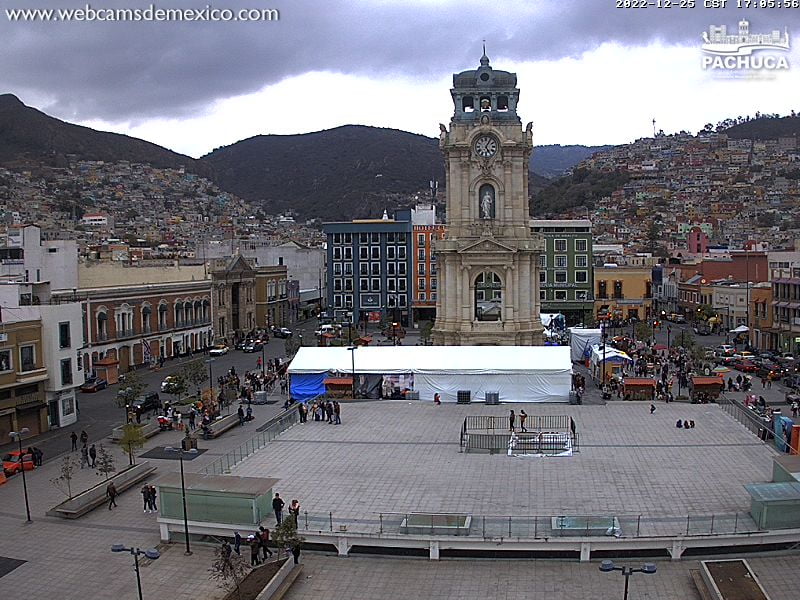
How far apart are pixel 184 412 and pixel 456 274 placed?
2138 cm

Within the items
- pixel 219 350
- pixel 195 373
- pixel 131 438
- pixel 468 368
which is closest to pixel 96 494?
pixel 131 438

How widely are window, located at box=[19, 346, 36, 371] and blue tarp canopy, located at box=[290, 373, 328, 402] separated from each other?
43.3 ft

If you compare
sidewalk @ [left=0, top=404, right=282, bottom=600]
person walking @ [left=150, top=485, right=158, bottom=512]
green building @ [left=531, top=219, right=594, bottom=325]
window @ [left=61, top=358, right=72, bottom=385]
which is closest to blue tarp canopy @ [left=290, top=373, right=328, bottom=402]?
window @ [left=61, top=358, right=72, bottom=385]

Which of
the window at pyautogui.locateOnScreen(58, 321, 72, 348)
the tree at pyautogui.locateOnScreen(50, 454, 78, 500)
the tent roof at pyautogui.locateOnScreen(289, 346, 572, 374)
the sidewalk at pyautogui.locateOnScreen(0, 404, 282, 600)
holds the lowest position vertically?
the sidewalk at pyautogui.locateOnScreen(0, 404, 282, 600)

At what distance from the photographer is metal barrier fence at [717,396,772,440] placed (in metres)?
33.7

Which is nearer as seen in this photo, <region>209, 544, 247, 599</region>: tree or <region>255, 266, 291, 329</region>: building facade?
<region>209, 544, 247, 599</region>: tree

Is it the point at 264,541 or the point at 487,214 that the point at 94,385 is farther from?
the point at 264,541

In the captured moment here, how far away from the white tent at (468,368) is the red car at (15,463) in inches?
592

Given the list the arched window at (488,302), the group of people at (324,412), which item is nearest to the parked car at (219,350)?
the arched window at (488,302)

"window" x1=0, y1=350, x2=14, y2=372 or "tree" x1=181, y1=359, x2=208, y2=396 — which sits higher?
"window" x1=0, y1=350, x2=14, y2=372

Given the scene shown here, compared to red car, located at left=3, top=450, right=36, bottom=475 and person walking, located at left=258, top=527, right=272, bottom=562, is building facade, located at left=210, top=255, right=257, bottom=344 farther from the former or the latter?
person walking, located at left=258, top=527, right=272, bottom=562

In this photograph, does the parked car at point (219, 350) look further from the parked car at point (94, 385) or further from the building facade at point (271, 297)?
the parked car at point (94, 385)

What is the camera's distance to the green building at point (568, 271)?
86438 millimetres

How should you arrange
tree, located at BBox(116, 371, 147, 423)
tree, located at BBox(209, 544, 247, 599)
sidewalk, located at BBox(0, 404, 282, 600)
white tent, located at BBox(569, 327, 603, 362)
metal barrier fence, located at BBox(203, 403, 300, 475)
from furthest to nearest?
white tent, located at BBox(569, 327, 603, 362) → tree, located at BBox(116, 371, 147, 423) → metal barrier fence, located at BBox(203, 403, 300, 475) → sidewalk, located at BBox(0, 404, 282, 600) → tree, located at BBox(209, 544, 247, 599)
